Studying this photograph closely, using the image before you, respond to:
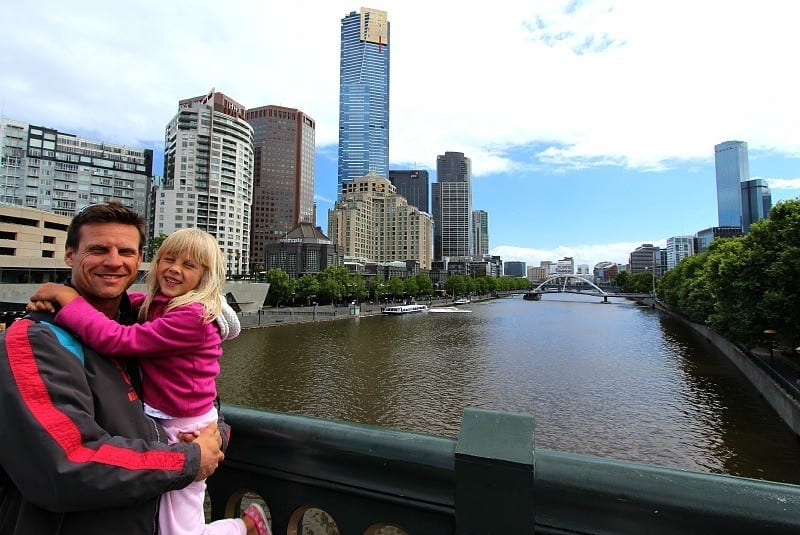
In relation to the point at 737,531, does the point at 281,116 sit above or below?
above

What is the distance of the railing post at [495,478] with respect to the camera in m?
1.84

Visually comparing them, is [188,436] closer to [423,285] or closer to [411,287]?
[411,287]

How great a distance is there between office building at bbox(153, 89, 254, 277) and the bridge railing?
10344cm

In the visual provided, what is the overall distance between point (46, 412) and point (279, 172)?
167886mm

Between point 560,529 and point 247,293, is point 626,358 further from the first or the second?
point 247,293

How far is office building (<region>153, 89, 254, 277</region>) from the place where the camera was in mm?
101750

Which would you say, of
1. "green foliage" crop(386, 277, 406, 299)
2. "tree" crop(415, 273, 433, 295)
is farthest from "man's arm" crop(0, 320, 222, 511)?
"tree" crop(415, 273, 433, 295)

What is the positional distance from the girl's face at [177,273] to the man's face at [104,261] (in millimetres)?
315

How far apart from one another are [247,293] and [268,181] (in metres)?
107

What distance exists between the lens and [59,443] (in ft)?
4.94


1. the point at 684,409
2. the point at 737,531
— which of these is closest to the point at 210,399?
the point at 737,531

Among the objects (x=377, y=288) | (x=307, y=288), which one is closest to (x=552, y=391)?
(x=307, y=288)

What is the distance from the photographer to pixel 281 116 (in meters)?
163

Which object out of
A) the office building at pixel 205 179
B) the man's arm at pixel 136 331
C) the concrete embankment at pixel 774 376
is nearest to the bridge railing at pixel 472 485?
the man's arm at pixel 136 331
